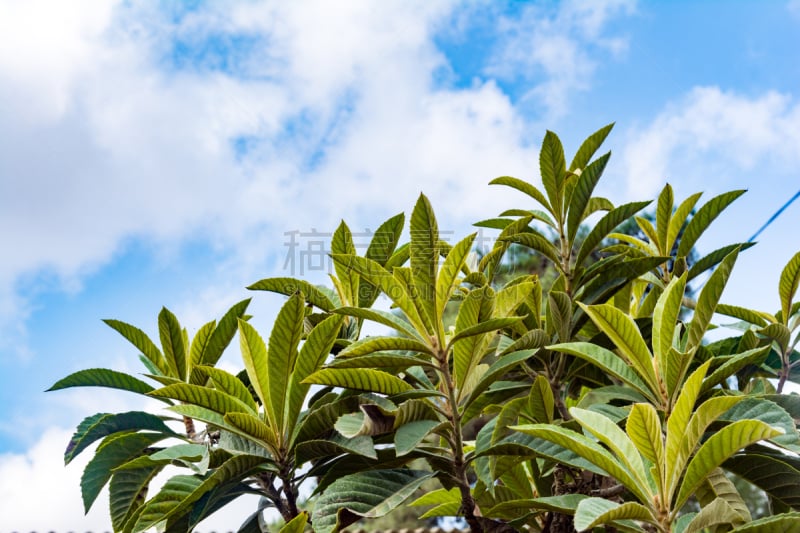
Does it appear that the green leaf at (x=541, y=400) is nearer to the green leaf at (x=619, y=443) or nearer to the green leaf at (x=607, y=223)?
the green leaf at (x=619, y=443)

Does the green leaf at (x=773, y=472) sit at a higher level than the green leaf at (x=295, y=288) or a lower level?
lower

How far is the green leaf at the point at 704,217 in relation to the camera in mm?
1729

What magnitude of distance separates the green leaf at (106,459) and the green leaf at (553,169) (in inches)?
43.4

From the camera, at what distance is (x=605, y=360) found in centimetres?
134

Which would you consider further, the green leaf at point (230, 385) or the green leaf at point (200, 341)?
the green leaf at point (200, 341)

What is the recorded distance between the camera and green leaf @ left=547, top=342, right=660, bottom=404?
133 cm

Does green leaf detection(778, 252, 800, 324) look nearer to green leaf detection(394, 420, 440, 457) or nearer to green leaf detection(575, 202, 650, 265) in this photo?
green leaf detection(575, 202, 650, 265)

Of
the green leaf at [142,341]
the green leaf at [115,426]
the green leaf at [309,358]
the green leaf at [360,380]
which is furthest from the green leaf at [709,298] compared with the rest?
the green leaf at [142,341]

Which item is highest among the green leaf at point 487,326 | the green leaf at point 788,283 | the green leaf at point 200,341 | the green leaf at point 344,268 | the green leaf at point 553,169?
the green leaf at point 553,169

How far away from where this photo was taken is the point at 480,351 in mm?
1358

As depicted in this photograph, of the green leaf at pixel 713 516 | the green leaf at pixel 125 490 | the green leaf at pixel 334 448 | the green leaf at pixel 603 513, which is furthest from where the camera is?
the green leaf at pixel 125 490

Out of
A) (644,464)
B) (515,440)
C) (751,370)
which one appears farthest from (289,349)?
(751,370)

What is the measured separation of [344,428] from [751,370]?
1.06 metres

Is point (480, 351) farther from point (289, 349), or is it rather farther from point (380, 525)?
point (380, 525)
